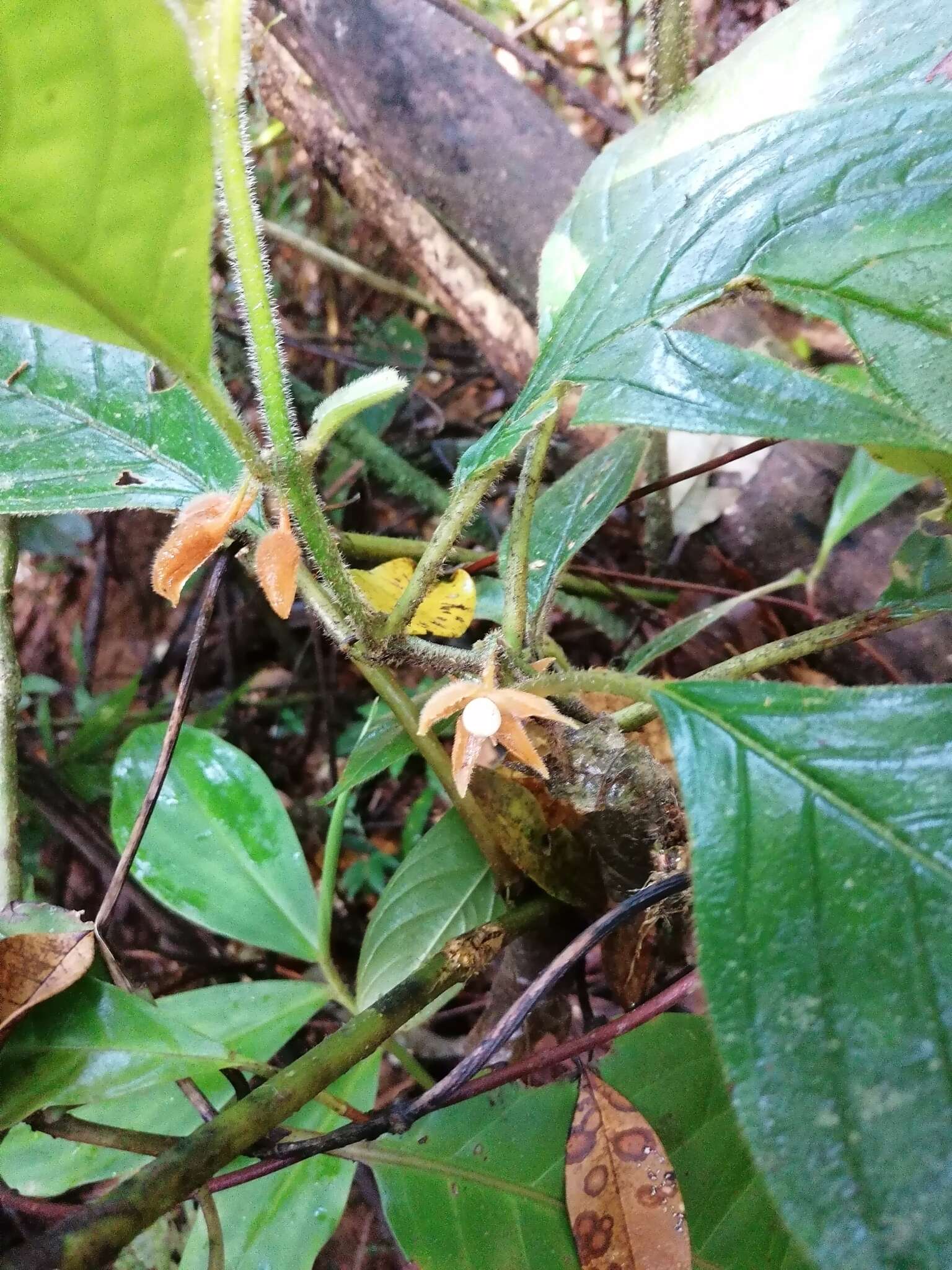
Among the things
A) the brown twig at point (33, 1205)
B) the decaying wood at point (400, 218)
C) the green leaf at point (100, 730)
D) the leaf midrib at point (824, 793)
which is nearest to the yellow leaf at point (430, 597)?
the leaf midrib at point (824, 793)

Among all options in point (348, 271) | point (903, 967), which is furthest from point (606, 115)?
point (903, 967)

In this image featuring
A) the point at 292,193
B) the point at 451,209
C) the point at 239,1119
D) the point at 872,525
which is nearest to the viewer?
the point at 239,1119

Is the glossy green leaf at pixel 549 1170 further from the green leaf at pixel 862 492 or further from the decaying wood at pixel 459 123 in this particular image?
the decaying wood at pixel 459 123

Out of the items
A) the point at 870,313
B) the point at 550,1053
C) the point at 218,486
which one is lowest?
the point at 550,1053

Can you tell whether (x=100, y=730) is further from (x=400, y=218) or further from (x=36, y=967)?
(x=400, y=218)

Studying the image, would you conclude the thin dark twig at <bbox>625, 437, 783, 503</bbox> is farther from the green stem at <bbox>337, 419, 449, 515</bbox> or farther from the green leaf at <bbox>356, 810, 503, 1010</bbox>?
the green stem at <bbox>337, 419, 449, 515</bbox>

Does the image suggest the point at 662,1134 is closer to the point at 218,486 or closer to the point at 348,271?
the point at 218,486

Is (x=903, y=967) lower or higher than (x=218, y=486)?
lower
